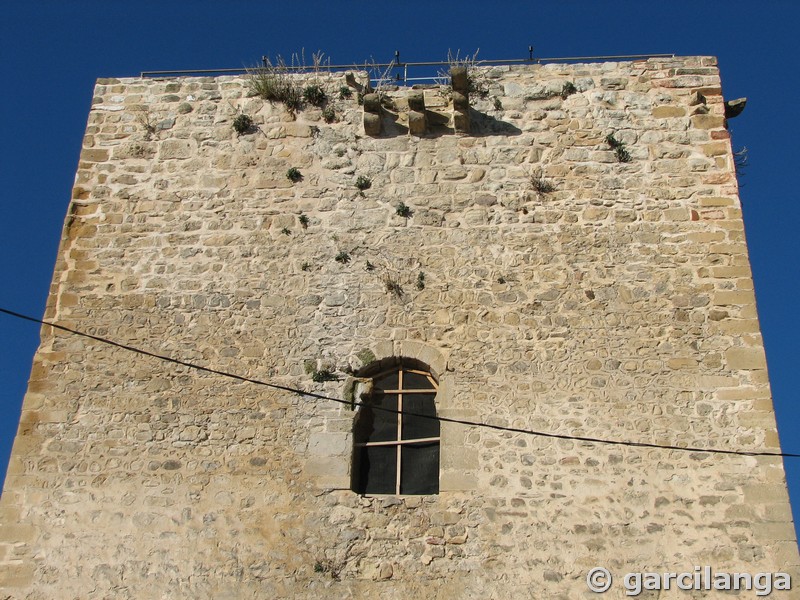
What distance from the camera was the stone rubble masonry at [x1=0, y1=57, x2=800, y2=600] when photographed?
269 inches

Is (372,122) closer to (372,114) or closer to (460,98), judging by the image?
(372,114)

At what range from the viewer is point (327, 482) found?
23.5 feet

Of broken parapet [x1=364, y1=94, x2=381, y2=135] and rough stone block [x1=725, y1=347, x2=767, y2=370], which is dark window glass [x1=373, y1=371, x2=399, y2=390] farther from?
rough stone block [x1=725, y1=347, x2=767, y2=370]

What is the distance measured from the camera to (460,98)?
8578 millimetres

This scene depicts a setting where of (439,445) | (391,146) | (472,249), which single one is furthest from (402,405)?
(391,146)

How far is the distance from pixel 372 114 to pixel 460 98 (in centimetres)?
88

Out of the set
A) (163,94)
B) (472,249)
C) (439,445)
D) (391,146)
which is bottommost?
(439,445)

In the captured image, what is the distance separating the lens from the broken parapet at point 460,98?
28.2 ft

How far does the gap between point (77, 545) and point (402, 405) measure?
285 centimetres

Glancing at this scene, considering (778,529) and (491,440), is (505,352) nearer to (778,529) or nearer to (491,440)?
(491,440)

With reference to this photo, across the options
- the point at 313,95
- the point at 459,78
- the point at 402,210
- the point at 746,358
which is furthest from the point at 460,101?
the point at 746,358

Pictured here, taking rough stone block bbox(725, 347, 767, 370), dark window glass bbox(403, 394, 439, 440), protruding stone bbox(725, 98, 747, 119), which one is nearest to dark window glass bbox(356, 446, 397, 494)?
dark window glass bbox(403, 394, 439, 440)

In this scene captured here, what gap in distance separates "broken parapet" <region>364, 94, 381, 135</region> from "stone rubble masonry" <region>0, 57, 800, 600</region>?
0.18 meters

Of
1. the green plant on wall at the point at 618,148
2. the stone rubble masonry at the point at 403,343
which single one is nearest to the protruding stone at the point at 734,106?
the stone rubble masonry at the point at 403,343
